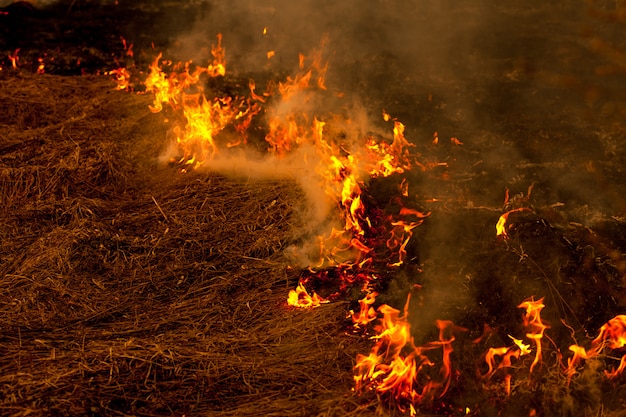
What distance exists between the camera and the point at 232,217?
3883mm

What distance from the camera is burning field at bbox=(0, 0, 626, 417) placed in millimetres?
2920

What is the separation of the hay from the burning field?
0.05 feet

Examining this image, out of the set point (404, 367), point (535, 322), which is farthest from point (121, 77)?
point (535, 322)

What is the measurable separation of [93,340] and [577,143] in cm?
393

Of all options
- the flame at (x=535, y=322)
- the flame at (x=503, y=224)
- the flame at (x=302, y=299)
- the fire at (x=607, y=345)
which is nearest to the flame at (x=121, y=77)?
the flame at (x=302, y=299)

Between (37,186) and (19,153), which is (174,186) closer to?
(37,186)

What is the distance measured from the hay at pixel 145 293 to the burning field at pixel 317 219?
1 centimetres

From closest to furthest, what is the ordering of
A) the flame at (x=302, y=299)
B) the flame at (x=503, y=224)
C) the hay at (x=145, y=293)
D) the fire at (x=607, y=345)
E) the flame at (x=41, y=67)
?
the hay at (x=145, y=293), the fire at (x=607, y=345), the flame at (x=302, y=299), the flame at (x=503, y=224), the flame at (x=41, y=67)

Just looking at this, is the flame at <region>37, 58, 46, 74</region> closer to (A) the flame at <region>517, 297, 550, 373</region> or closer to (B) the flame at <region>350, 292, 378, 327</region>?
(B) the flame at <region>350, 292, 378, 327</region>

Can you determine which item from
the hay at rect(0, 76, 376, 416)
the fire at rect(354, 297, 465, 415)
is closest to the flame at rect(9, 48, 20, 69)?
the hay at rect(0, 76, 376, 416)

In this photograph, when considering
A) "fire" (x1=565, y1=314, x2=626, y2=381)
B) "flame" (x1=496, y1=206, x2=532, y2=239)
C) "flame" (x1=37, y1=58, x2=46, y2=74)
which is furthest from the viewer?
"flame" (x1=37, y1=58, x2=46, y2=74)

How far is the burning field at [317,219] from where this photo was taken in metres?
2.92

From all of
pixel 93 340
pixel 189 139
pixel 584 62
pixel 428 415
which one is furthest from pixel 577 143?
pixel 93 340

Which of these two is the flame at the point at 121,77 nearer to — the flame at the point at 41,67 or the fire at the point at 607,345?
the flame at the point at 41,67
